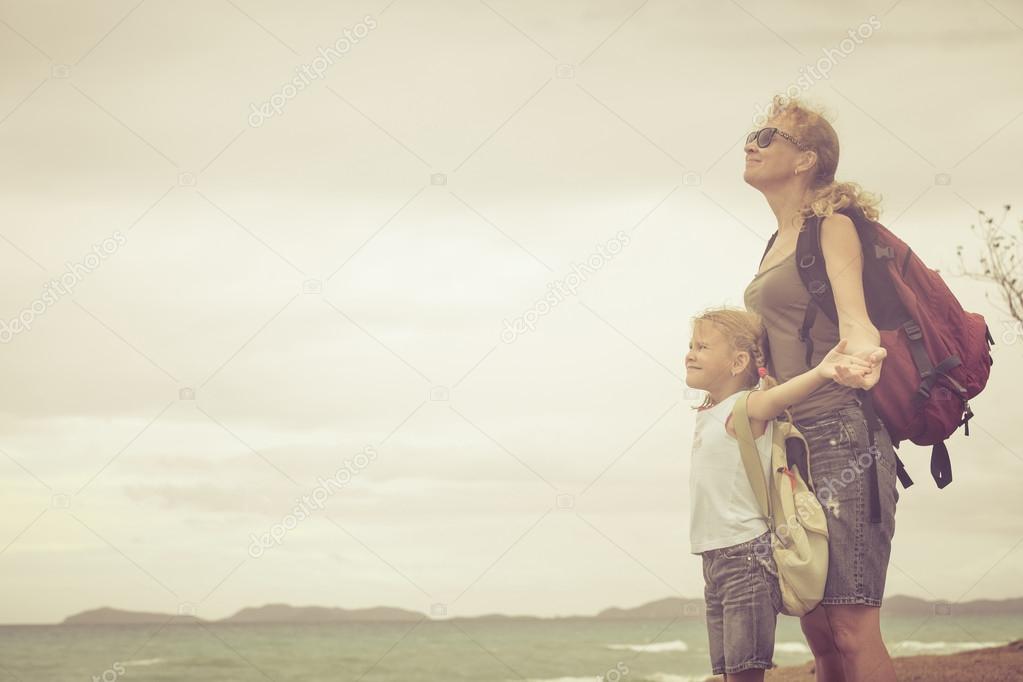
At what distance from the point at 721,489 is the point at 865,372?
1.63 feet

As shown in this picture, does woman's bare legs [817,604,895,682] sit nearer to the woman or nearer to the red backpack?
the woman

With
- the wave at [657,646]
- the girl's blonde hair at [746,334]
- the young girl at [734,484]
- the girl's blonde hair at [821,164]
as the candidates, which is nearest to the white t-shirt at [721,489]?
the young girl at [734,484]

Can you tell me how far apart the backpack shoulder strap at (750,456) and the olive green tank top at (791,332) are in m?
0.13

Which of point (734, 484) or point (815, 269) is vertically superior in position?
point (815, 269)

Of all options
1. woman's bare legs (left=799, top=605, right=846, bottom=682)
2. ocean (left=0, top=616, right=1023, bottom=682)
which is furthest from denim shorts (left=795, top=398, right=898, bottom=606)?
ocean (left=0, top=616, right=1023, bottom=682)

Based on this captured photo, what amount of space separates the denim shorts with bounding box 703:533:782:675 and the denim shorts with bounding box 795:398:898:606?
15 centimetres

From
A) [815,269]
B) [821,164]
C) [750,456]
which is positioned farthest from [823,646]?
[821,164]

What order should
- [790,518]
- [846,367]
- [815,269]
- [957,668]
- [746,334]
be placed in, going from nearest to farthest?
[846,367]
[790,518]
[815,269]
[746,334]
[957,668]

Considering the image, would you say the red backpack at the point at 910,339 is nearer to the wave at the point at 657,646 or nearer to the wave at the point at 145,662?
the wave at the point at 657,646

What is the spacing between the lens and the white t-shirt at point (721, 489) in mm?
2729

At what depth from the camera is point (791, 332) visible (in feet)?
9.37

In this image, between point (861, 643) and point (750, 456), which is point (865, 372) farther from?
point (861, 643)

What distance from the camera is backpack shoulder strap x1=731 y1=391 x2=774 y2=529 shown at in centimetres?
272

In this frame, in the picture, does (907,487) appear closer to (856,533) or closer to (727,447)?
(856,533)
